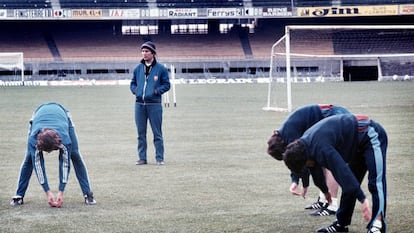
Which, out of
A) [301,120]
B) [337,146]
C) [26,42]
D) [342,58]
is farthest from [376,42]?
[337,146]

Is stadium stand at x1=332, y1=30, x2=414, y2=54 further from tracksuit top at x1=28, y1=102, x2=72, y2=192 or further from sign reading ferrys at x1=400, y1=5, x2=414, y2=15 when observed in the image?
tracksuit top at x1=28, y1=102, x2=72, y2=192

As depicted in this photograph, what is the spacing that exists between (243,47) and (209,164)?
175 ft

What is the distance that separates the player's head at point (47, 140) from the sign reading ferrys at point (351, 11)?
55.2 meters

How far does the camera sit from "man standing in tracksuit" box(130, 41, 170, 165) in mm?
13078

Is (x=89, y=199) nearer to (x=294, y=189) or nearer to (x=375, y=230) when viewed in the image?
(x=294, y=189)

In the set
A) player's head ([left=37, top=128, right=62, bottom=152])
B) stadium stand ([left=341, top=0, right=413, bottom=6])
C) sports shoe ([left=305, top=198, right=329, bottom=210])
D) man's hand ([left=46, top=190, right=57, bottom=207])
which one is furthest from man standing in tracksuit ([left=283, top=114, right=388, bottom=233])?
stadium stand ([left=341, top=0, right=413, bottom=6])

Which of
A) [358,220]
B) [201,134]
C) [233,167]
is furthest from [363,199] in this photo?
[201,134]

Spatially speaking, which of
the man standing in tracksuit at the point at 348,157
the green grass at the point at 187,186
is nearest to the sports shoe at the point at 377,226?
the man standing in tracksuit at the point at 348,157

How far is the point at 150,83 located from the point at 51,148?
17.1ft

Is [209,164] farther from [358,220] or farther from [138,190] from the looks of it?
[358,220]

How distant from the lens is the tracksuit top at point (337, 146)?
249 inches

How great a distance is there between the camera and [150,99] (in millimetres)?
13141

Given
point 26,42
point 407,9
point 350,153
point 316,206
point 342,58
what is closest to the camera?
point 350,153

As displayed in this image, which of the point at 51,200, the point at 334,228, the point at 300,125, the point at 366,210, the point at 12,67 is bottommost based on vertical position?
the point at 334,228
